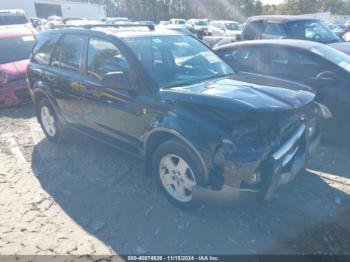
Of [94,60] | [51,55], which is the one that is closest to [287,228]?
[94,60]

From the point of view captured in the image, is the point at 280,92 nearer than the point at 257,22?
Yes

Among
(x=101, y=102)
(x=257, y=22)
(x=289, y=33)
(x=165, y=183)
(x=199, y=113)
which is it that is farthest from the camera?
(x=257, y=22)

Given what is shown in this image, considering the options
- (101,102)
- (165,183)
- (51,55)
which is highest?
(51,55)

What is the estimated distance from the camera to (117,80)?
11.7ft

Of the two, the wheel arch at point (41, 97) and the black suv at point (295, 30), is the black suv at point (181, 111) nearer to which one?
the wheel arch at point (41, 97)

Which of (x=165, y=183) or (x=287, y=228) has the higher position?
(x=165, y=183)

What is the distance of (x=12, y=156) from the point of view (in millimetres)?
5285

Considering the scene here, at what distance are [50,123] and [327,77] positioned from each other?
14.4 ft

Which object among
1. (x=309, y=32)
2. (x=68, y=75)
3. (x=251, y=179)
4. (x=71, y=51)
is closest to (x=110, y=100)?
(x=68, y=75)

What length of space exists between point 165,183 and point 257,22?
685cm

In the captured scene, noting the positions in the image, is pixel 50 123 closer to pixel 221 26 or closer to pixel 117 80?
pixel 117 80

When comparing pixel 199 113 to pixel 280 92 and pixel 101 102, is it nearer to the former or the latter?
pixel 280 92

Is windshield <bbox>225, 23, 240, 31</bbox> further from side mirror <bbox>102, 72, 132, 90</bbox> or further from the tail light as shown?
side mirror <bbox>102, 72, 132, 90</bbox>

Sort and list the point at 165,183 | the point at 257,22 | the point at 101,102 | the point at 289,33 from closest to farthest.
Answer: the point at 165,183 → the point at 101,102 → the point at 289,33 → the point at 257,22
